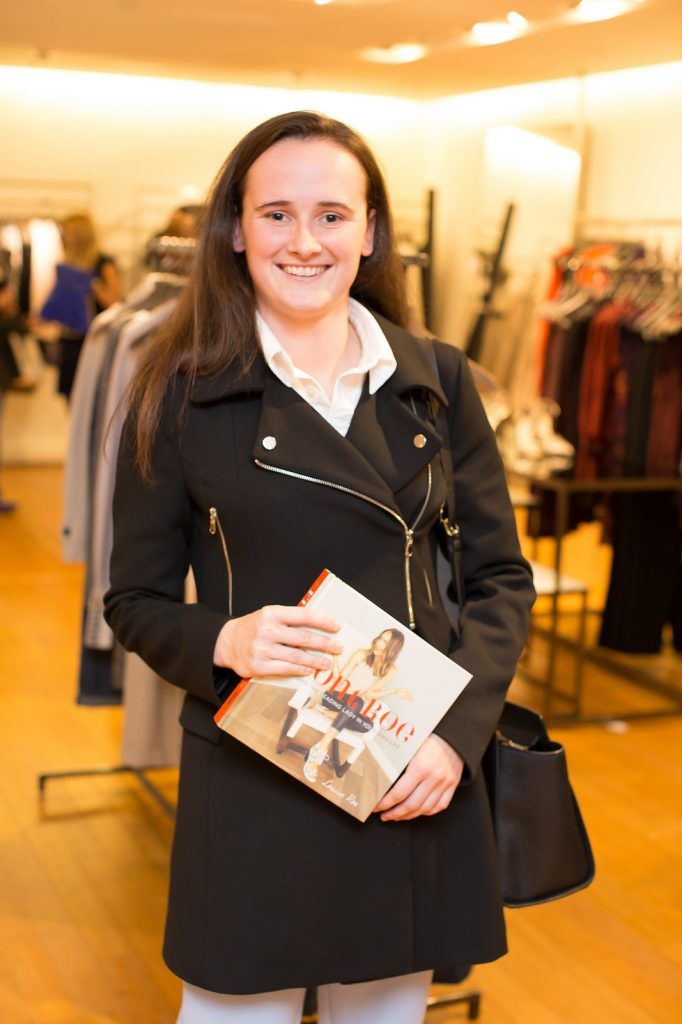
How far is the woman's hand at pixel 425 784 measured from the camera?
5.01 feet

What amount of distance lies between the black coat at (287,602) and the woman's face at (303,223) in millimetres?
110

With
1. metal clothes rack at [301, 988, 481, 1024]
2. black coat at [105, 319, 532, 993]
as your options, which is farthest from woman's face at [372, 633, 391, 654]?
metal clothes rack at [301, 988, 481, 1024]

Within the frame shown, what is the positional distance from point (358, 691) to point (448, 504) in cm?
33

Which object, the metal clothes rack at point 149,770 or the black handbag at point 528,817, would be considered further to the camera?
the metal clothes rack at point 149,770

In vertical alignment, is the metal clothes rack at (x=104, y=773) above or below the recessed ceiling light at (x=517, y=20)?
below

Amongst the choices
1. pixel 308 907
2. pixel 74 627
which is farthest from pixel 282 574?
pixel 74 627

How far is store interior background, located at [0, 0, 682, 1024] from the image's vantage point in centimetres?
298

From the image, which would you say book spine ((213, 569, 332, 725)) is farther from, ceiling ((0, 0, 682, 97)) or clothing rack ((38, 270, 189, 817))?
ceiling ((0, 0, 682, 97))

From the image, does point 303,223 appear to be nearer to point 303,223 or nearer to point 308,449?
point 303,223

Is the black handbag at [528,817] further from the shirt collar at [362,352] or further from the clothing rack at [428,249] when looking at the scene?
the clothing rack at [428,249]

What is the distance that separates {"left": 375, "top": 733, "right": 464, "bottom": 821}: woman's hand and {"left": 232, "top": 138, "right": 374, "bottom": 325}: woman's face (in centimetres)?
57

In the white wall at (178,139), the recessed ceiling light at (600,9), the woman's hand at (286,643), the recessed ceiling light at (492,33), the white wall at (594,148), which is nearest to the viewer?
the woman's hand at (286,643)

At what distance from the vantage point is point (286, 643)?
1.45m

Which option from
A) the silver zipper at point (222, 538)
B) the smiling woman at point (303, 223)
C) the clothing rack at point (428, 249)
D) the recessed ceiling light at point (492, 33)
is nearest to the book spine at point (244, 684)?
the silver zipper at point (222, 538)
